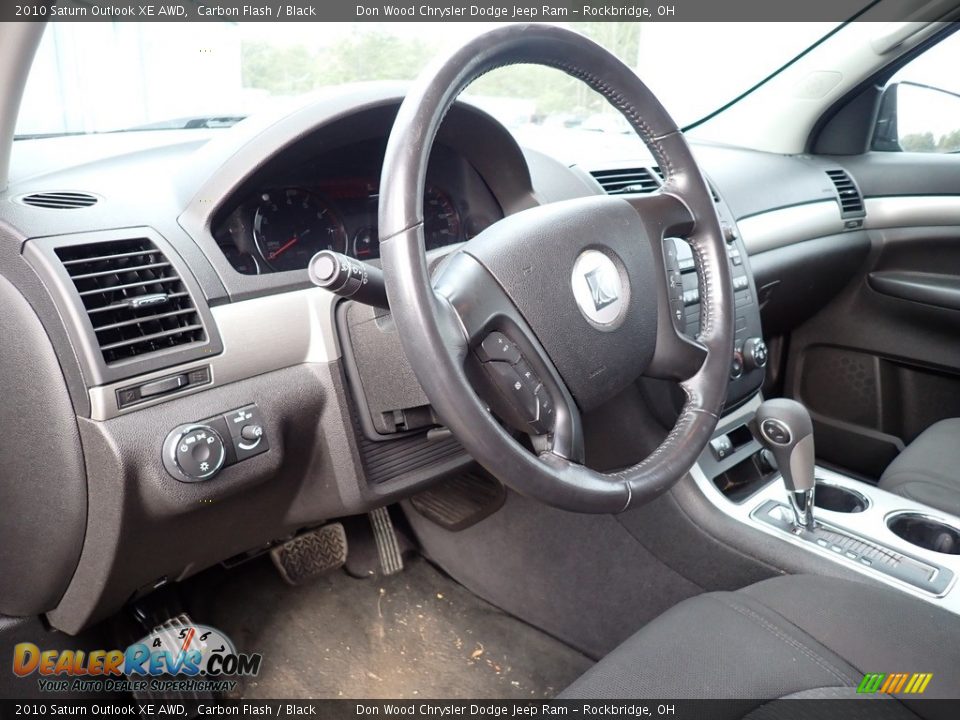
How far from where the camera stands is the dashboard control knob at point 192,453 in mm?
1032

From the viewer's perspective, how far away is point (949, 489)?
1430 mm

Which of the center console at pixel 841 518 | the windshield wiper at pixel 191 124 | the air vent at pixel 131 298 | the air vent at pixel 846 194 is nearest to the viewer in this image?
the air vent at pixel 131 298

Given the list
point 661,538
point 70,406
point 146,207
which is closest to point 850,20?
point 661,538

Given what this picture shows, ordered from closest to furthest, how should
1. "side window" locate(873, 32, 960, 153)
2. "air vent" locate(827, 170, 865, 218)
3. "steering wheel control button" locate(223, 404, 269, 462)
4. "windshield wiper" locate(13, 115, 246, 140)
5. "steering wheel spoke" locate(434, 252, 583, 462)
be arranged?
1. "steering wheel spoke" locate(434, 252, 583, 462)
2. "steering wheel control button" locate(223, 404, 269, 462)
3. "windshield wiper" locate(13, 115, 246, 140)
4. "side window" locate(873, 32, 960, 153)
5. "air vent" locate(827, 170, 865, 218)

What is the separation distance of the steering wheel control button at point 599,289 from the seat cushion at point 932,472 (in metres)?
0.83

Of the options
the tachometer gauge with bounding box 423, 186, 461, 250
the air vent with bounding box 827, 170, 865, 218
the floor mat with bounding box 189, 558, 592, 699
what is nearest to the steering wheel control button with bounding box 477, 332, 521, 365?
the tachometer gauge with bounding box 423, 186, 461, 250

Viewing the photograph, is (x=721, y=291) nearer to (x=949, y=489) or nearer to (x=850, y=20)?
(x=949, y=489)

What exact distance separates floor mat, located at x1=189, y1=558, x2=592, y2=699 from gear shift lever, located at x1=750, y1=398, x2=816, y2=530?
65 cm

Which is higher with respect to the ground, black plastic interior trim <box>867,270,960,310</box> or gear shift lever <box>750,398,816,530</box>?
black plastic interior trim <box>867,270,960,310</box>

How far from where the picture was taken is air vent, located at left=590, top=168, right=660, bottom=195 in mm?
1590

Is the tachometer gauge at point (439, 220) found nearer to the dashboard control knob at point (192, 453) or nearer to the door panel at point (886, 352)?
the dashboard control knob at point (192, 453)

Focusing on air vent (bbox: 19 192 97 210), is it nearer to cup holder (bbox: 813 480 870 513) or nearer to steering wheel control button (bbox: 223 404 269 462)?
steering wheel control button (bbox: 223 404 269 462)

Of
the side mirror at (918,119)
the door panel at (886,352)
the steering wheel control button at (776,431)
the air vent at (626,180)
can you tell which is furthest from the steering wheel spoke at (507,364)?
the side mirror at (918,119)

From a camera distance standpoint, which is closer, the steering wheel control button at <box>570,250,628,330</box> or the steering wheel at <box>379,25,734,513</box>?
the steering wheel at <box>379,25,734,513</box>
